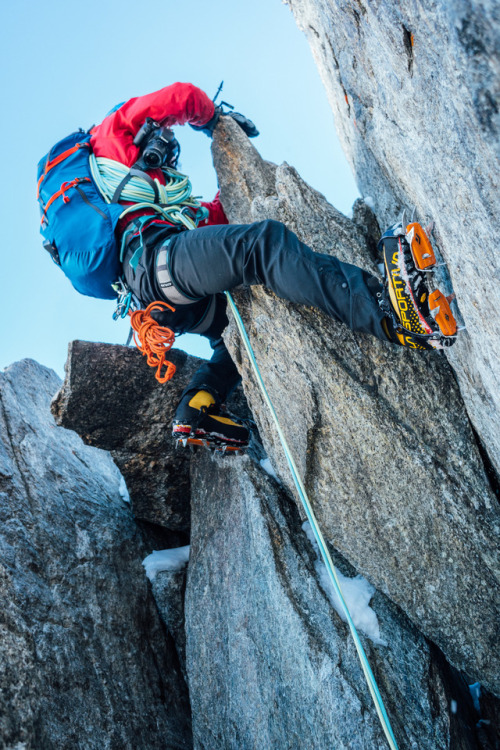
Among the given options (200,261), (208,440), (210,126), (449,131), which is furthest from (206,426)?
(449,131)

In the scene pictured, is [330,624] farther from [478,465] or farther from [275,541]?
[478,465]

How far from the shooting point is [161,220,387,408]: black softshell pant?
11.9ft

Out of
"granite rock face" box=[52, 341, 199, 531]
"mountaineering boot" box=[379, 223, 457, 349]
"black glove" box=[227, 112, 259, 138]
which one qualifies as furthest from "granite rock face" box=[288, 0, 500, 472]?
"granite rock face" box=[52, 341, 199, 531]

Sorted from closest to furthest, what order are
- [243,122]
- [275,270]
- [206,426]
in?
[275,270]
[206,426]
[243,122]

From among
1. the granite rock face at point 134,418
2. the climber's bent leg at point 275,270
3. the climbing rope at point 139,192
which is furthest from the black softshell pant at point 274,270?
the granite rock face at point 134,418

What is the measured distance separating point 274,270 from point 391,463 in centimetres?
168

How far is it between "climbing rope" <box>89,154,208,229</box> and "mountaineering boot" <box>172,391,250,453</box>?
1722 millimetres

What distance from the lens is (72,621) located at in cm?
490

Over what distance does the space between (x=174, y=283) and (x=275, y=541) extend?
241 cm

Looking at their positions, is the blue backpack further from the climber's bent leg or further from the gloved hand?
Answer: the gloved hand

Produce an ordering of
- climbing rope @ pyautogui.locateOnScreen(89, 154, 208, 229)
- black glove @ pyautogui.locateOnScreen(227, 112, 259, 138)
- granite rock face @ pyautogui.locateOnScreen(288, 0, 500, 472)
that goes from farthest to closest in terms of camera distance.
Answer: black glove @ pyautogui.locateOnScreen(227, 112, 259, 138) < climbing rope @ pyautogui.locateOnScreen(89, 154, 208, 229) < granite rock face @ pyautogui.locateOnScreen(288, 0, 500, 472)

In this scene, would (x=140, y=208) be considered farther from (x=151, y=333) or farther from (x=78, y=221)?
(x=151, y=333)

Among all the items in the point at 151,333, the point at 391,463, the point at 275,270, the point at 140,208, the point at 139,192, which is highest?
the point at 139,192

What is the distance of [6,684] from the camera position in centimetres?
415
